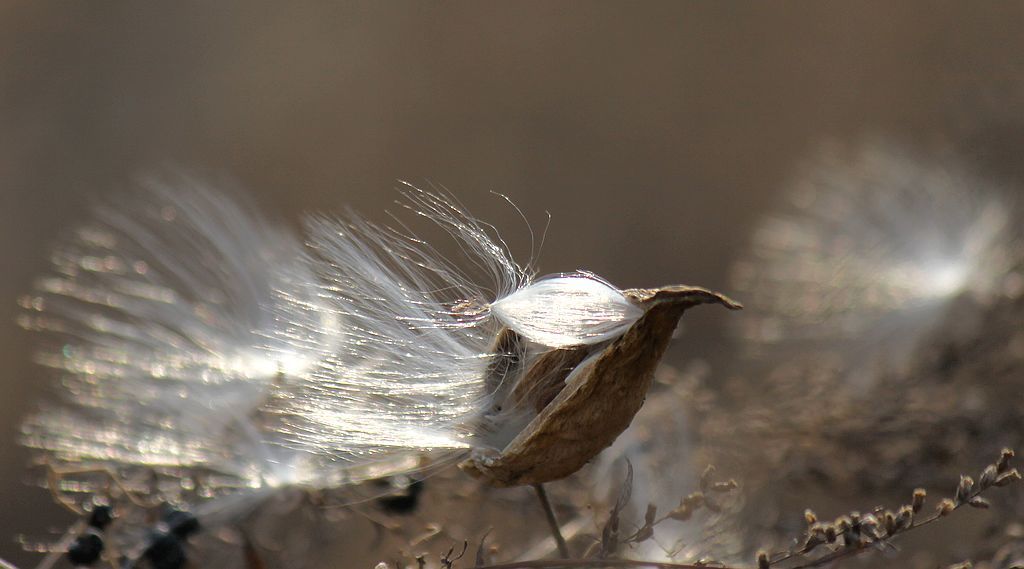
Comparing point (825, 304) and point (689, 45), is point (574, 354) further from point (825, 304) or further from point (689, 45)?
point (689, 45)

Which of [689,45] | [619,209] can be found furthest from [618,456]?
[689,45]

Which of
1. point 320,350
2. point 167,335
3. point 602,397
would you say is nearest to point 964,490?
point 602,397

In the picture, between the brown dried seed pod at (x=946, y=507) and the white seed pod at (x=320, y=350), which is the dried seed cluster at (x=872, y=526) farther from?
the white seed pod at (x=320, y=350)

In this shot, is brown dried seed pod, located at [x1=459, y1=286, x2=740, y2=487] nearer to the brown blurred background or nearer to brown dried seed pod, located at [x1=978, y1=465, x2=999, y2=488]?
brown dried seed pod, located at [x1=978, y1=465, x2=999, y2=488]

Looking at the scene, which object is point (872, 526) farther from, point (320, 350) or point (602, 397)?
point (320, 350)

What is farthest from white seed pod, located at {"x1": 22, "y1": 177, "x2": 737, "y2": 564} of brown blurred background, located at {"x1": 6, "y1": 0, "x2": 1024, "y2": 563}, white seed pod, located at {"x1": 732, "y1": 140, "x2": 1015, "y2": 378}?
brown blurred background, located at {"x1": 6, "y1": 0, "x2": 1024, "y2": 563}

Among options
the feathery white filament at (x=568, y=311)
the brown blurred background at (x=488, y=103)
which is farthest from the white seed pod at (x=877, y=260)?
the brown blurred background at (x=488, y=103)
